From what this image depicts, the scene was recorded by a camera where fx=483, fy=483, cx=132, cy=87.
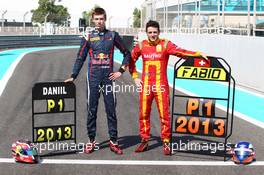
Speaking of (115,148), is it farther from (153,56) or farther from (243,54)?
(243,54)

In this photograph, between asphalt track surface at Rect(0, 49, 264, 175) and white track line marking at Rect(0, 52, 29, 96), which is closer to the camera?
asphalt track surface at Rect(0, 49, 264, 175)

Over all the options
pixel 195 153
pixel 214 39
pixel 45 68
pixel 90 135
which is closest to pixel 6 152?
pixel 90 135

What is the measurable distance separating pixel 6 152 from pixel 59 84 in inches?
47.8

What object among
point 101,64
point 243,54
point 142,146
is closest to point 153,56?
point 101,64

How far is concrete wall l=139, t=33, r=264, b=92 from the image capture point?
43.7 feet

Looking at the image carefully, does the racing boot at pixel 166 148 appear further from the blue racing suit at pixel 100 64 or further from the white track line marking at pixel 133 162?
the blue racing suit at pixel 100 64

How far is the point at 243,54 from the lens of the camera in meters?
14.3

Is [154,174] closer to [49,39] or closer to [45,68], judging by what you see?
[45,68]

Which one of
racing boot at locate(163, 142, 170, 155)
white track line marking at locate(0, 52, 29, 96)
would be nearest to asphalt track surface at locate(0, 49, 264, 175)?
racing boot at locate(163, 142, 170, 155)

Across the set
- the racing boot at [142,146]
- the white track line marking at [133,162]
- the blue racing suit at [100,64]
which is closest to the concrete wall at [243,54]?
the racing boot at [142,146]

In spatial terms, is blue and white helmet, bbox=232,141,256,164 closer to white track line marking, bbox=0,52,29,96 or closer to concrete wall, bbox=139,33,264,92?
concrete wall, bbox=139,33,264,92

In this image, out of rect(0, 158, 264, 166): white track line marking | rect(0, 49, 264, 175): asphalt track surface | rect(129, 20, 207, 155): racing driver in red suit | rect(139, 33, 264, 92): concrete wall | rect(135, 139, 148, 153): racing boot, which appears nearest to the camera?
rect(0, 49, 264, 175): asphalt track surface

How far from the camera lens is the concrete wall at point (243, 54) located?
13309mm

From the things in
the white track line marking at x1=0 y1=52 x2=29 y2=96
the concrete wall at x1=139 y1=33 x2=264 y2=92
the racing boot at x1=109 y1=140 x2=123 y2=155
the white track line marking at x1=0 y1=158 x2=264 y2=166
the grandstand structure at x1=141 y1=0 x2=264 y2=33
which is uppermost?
the grandstand structure at x1=141 y1=0 x2=264 y2=33
